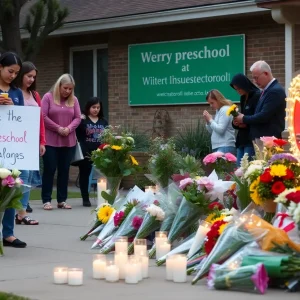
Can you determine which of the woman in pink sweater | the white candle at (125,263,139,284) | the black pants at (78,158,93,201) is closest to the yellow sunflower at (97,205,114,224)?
the white candle at (125,263,139,284)

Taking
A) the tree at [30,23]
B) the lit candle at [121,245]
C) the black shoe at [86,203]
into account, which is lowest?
the lit candle at [121,245]

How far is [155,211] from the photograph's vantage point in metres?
8.90

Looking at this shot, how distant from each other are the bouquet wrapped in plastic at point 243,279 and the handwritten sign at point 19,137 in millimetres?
3267

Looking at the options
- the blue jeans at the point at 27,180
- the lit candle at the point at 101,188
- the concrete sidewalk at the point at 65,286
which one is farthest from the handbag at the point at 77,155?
the lit candle at the point at 101,188

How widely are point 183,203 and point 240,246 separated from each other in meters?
1.52

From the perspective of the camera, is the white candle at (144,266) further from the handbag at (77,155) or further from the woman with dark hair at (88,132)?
the woman with dark hair at (88,132)

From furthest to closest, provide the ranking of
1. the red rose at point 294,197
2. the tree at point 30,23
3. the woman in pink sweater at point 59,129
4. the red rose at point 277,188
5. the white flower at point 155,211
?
the tree at point 30,23 < the woman in pink sweater at point 59,129 < the white flower at point 155,211 < the red rose at point 277,188 < the red rose at point 294,197

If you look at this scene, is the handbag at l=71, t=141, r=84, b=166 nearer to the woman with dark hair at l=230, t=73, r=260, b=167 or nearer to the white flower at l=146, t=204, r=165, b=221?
the woman with dark hair at l=230, t=73, r=260, b=167

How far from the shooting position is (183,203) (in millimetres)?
8672

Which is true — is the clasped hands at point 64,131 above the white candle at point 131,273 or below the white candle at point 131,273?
above

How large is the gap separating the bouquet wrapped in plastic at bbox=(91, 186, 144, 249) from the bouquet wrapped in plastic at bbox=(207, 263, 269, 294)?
2495mm

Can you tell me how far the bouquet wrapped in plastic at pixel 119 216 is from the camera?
9438mm

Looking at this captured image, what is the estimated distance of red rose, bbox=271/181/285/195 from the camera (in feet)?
24.8

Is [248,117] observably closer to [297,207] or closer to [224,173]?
[224,173]
